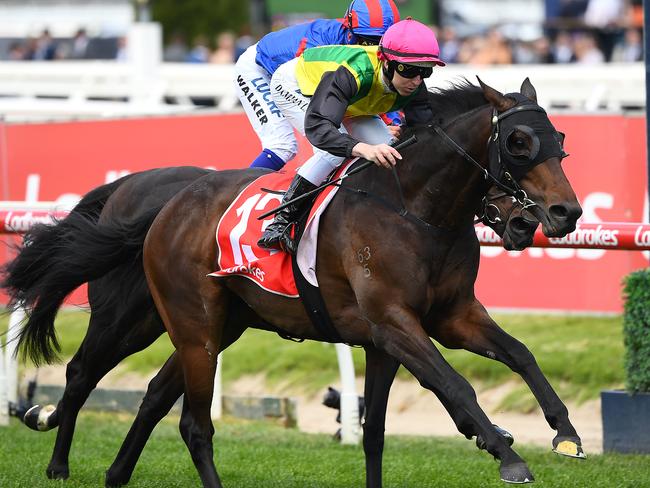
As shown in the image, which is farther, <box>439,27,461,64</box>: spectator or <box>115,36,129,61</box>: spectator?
<box>115,36,129,61</box>: spectator

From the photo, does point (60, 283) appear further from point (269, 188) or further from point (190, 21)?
point (190, 21)

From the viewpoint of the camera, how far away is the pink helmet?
17.3 feet

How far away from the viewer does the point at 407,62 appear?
5.29 metres

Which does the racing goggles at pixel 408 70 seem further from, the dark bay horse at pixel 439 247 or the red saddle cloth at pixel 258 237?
the red saddle cloth at pixel 258 237

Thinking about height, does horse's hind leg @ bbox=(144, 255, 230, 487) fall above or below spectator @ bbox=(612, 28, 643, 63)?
above

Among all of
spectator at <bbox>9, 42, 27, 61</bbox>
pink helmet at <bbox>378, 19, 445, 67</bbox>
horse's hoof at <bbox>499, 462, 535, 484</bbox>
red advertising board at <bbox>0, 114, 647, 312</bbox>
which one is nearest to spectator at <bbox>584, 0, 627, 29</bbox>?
red advertising board at <bbox>0, 114, 647, 312</bbox>

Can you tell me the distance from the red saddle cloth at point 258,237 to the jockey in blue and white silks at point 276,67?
67cm

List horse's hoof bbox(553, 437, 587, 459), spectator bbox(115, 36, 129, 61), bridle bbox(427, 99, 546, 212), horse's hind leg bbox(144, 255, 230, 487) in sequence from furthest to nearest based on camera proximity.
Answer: spectator bbox(115, 36, 129, 61)
horse's hind leg bbox(144, 255, 230, 487)
bridle bbox(427, 99, 546, 212)
horse's hoof bbox(553, 437, 587, 459)

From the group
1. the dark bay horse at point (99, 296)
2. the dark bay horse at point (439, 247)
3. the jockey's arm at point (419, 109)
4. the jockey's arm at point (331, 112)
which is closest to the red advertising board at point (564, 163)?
the dark bay horse at point (99, 296)

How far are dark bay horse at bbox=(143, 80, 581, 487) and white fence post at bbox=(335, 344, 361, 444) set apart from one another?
1.51 metres

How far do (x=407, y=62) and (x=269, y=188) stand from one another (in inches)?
38.8

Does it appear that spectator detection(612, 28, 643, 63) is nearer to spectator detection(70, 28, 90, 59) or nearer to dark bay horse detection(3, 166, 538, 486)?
spectator detection(70, 28, 90, 59)

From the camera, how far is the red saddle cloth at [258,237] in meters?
5.63

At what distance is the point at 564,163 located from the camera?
30.6 ft
